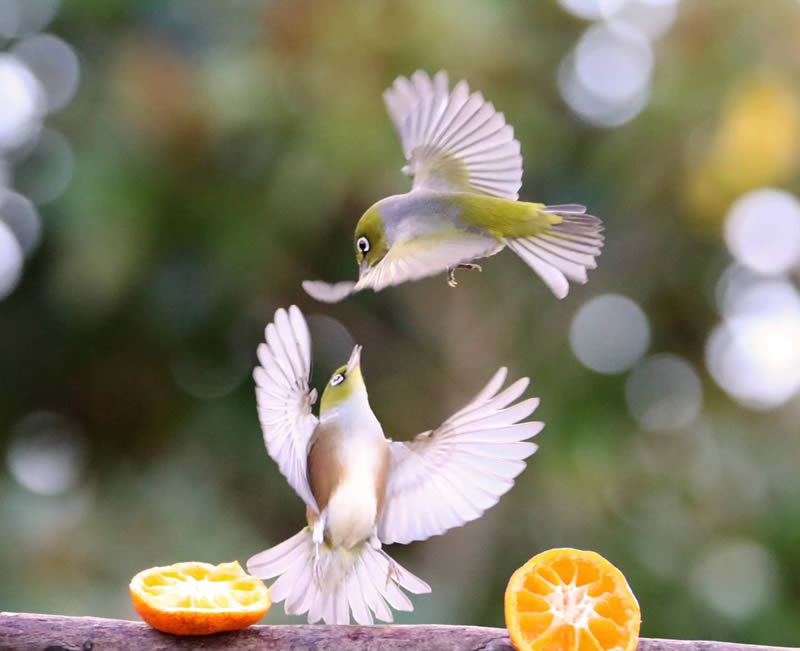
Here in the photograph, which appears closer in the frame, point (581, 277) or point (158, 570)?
point (581, 277)

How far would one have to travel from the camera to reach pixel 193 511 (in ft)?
12.4

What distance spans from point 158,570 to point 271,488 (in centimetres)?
285

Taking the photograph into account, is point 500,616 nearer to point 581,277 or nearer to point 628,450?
point 628,450

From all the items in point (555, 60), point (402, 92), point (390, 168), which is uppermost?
point (555, 60)

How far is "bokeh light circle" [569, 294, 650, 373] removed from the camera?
4.23 meters

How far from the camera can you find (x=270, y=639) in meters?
1.35

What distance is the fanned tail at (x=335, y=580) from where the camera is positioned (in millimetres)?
1299

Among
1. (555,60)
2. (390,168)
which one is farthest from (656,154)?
(390,168)

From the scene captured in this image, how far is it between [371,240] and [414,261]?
2.9 inches

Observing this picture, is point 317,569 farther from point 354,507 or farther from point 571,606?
point 571,606

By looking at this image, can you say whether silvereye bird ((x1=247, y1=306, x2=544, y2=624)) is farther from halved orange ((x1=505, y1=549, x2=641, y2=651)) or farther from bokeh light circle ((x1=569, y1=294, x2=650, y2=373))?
bokeh light circle ((x1=569, y1=294, x2=650, y2=373))

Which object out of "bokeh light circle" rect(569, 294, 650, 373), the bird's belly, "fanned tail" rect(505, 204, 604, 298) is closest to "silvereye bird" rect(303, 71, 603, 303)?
"fanned tail" rect(505, 204, 604, 298)

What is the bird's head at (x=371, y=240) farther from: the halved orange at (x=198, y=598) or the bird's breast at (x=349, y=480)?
the halved orange at (x=198, y=598)

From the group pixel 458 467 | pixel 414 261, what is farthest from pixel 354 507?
pixel 414 261
